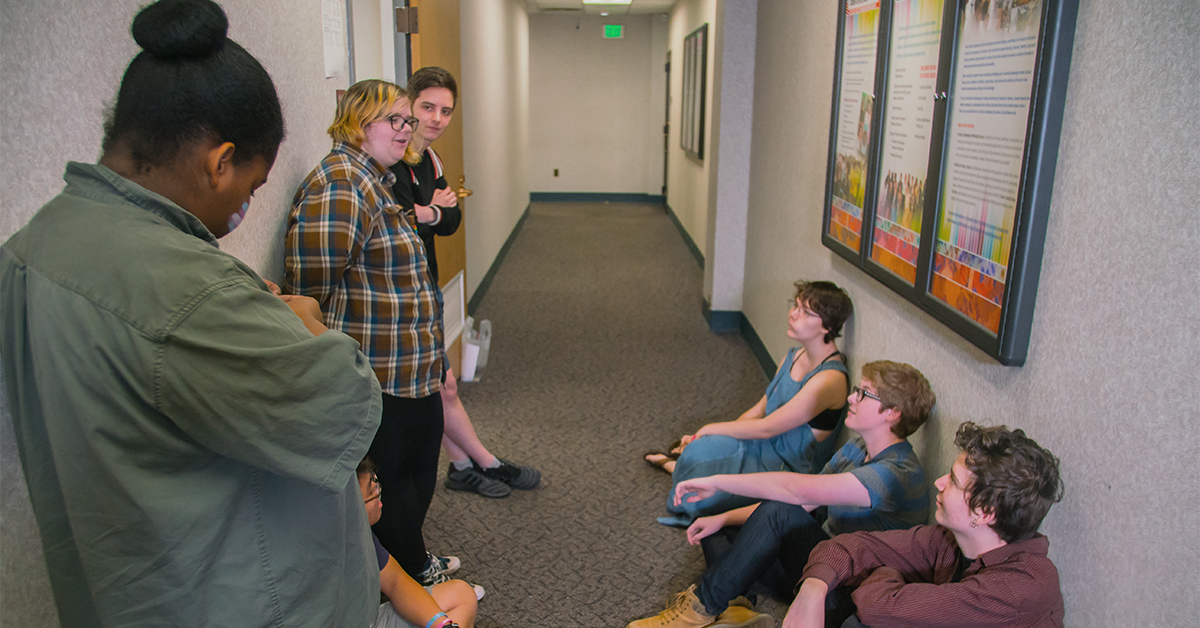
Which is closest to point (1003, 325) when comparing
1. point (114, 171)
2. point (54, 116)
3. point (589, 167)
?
point (114, 171)

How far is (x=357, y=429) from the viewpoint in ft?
2.94

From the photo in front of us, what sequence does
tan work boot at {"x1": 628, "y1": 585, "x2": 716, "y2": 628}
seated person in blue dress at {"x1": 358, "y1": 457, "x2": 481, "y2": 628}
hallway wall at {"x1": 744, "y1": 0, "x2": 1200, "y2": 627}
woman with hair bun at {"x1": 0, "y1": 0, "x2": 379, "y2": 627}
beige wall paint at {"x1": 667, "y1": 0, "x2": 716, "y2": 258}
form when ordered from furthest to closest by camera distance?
beige wall paint at {"x1": 667, "y1": 0, "x2": 716, "y2": 258}, tan work boot at {"x1": 628, "y1": 585, "x2": 716, "y2": 628}, seated person in blue dress at {"x1": 358, "y1": 457, "x2": 481, "y2": 628}, hallway wall at {"x1": 744, "y1": 0, "x2": 1200, "y2": 627}, woman with hair bun at {"x1": 0, "y1": 0, "x2": 379, "y2": 627}

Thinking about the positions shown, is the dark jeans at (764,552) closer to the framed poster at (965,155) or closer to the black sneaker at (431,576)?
the framed poster at (965,155)

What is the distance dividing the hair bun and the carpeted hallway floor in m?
1.69

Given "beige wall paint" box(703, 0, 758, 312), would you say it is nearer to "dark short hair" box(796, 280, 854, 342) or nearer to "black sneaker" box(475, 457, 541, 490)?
"dark short hair" box(796, 280, 854, 342)

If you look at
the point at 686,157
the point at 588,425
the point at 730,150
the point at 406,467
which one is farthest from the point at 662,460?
the point at 686,157

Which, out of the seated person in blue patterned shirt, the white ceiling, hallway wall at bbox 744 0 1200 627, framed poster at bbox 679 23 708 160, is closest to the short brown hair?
the seated person in blue patterned shirt

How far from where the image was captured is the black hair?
0.88 metres

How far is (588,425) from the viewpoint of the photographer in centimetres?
349

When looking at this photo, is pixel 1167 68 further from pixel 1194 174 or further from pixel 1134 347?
pixel 1134 347

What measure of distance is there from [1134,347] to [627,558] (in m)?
1.57

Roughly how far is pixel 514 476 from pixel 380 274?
4.07 feet

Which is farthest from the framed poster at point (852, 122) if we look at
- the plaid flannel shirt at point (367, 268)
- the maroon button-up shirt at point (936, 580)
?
the plaid flannel shirt at point (367, 268)

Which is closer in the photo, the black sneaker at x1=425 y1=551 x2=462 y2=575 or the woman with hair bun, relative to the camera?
the woman with hair bun
